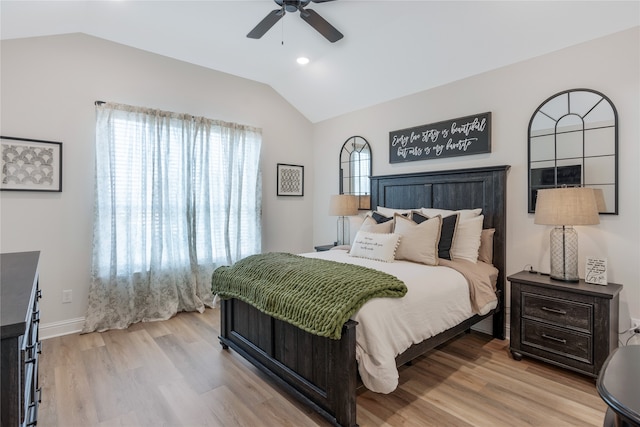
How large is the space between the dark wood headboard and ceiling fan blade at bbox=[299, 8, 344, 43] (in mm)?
1711

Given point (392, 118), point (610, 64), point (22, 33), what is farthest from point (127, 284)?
point (610, 64)

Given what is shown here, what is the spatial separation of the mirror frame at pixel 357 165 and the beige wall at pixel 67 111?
1.95 m

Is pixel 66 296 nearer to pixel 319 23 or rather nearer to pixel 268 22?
pixel 268 22

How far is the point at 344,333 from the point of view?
1.74 metres

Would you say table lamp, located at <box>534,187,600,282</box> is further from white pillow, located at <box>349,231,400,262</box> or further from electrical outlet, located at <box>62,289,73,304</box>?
electrical outlet, located at <box>62,289,73,304</box>

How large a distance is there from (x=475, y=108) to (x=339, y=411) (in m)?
2.98

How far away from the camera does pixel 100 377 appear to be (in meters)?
2.37

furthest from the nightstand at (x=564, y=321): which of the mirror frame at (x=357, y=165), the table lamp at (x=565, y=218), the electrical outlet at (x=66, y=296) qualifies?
the electrical outlet at (x=66, y=296)

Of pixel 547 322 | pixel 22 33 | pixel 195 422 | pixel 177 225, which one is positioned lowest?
pixel 195 422

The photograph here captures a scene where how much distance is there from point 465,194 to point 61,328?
4.13 metres

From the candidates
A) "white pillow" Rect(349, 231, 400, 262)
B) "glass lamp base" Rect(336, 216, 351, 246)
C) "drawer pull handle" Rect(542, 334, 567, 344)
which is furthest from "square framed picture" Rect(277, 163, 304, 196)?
"drawer pull handle" Rect(542, 334, 567, 344)

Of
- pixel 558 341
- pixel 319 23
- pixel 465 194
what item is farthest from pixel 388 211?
pixel 319 23

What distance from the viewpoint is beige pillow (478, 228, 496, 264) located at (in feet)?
10.0

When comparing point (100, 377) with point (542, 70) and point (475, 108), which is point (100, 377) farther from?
point (542, 70)
